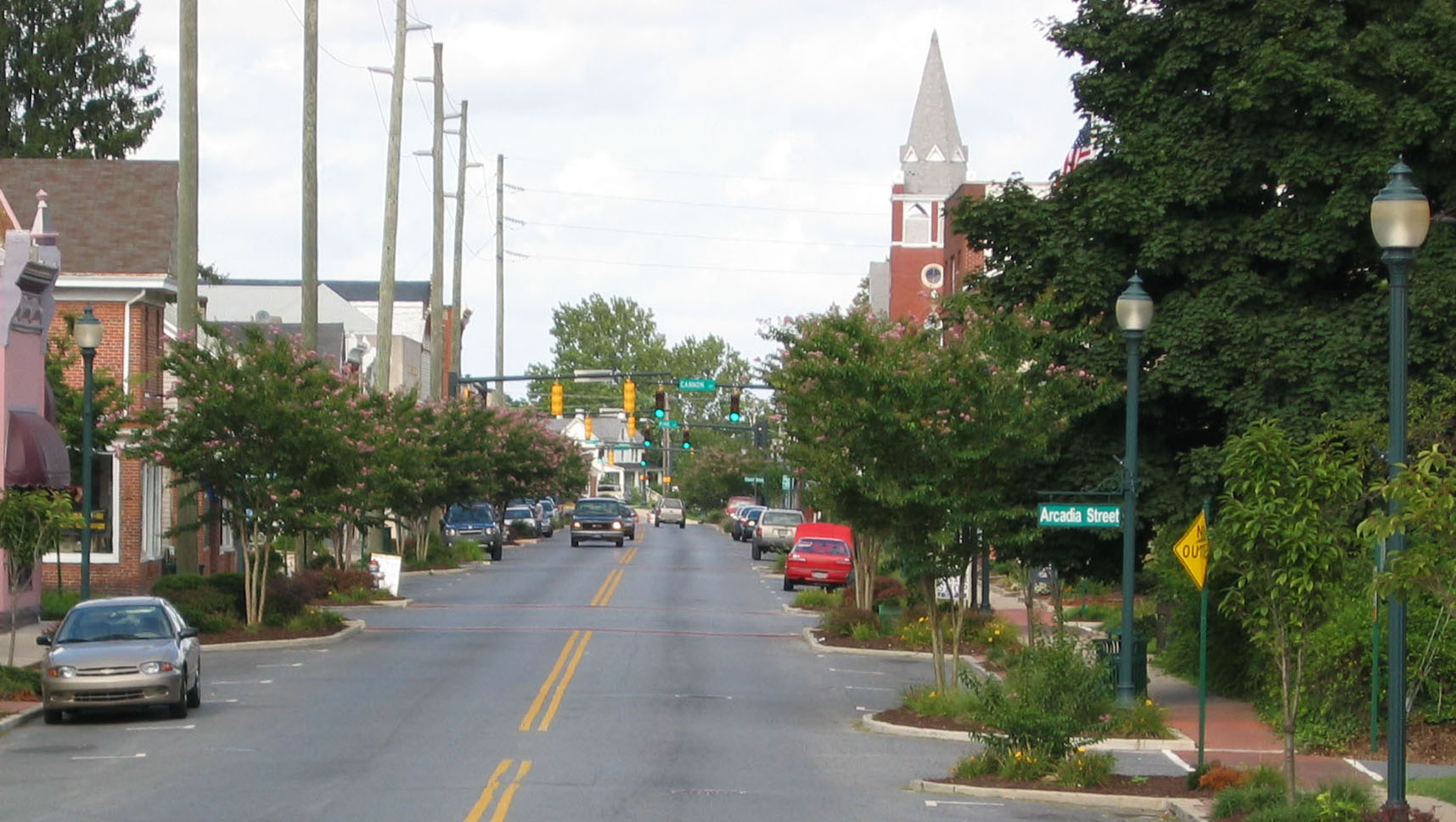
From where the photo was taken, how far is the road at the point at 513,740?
14820 millimetres

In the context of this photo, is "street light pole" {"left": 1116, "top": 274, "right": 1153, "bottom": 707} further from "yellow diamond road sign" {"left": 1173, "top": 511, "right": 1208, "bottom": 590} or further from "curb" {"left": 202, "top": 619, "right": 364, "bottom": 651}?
"curb" {"left": 202, "top": 619, "right": 364, "bottom": 651}

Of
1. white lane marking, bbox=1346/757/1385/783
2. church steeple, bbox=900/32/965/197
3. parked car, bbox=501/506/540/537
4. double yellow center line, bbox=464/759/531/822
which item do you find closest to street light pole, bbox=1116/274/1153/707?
white lane marking, bbox=1346/757/1385/783

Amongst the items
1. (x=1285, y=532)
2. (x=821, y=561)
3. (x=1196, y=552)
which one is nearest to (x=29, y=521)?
(x=1196, y=552)

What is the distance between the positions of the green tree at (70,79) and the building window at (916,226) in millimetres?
48070

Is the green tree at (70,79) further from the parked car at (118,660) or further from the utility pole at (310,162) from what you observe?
the parked car at (118,660)

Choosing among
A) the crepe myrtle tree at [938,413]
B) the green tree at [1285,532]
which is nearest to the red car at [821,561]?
the crepe myrtle tree at [938,413]

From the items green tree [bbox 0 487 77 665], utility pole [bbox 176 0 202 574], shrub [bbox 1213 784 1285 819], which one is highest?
utility pole [bbox 176 0 202 574]

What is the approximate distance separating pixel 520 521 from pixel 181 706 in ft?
219

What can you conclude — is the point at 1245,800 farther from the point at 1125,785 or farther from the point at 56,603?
the point at 56,603

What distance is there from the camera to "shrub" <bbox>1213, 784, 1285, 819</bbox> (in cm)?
1433

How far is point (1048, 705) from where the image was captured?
17406mm

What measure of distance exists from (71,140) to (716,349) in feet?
330

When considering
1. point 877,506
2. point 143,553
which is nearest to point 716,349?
point 143,553

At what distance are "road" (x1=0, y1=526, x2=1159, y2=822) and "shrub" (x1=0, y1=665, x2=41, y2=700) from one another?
5.93 ft
